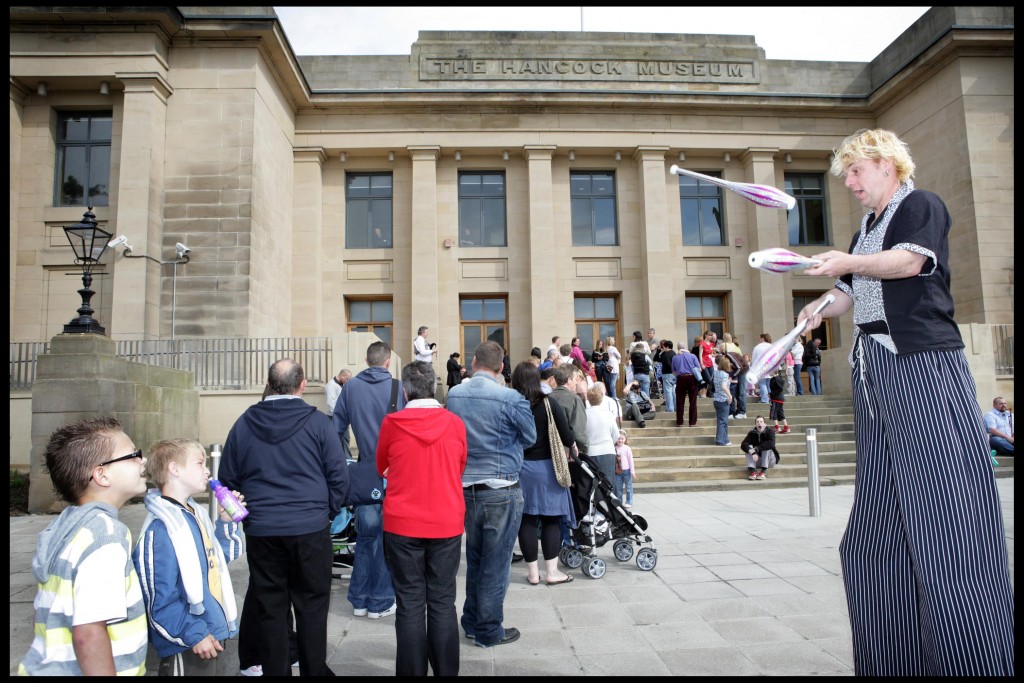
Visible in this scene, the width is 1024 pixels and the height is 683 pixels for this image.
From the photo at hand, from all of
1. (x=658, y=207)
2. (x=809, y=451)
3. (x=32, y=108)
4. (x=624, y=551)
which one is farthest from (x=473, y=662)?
(x=32, y=108)

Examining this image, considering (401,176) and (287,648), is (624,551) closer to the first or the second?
(287,648)

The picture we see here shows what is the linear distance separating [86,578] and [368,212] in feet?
69.8

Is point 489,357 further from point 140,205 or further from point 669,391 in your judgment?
point 140,205

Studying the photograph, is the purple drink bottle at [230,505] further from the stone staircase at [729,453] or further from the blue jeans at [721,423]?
the blue jeans at [721,423]

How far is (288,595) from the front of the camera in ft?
11.8

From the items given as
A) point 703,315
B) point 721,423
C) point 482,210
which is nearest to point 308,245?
point 482,210

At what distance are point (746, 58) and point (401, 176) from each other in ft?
41.2

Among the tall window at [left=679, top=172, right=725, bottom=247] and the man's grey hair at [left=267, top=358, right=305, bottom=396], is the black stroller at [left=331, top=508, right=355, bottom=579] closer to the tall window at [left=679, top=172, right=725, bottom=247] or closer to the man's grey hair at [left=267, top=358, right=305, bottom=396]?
the man's grey hair at [left=267, top=358, right=305, bottom=396]

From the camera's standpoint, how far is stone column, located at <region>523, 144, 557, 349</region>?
70.6 feet

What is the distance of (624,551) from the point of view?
250 inches

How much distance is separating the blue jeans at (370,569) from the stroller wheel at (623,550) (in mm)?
2282

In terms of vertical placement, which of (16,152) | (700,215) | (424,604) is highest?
(16,152)

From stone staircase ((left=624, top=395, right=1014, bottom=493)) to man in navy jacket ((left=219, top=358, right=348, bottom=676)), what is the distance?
28.6 ft

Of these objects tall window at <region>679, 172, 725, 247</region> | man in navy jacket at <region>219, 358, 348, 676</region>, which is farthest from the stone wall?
tall window at <region>679, 172, 725, 247</region>
